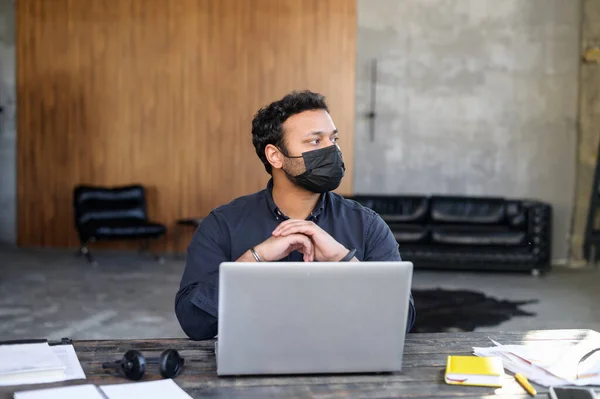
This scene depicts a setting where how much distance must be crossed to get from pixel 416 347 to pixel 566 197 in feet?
27.2

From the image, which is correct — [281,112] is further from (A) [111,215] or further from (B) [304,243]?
(A) [111,215]

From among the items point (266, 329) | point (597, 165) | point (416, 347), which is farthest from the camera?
point (597, 165)

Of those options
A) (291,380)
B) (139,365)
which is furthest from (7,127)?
(291,380)

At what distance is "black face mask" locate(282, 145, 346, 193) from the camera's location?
249cm

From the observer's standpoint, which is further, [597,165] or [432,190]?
[432,190]

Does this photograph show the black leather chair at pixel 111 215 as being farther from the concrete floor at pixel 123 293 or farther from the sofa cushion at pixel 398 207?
the sofa cushion at pixel 398 207

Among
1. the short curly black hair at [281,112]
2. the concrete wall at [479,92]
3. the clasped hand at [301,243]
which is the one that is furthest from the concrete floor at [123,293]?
the clasped hand at [301,243]

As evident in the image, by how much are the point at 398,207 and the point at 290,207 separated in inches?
269

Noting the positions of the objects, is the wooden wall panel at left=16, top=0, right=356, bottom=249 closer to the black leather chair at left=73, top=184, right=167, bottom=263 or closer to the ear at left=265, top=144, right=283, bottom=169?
the black leather chair at left=73, top=184, right=167, bottom=263

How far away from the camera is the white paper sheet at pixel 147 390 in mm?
1631

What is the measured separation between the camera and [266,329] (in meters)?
1.72

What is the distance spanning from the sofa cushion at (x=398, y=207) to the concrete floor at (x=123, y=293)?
84 centimetres

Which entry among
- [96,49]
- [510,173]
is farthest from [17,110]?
[510,173]

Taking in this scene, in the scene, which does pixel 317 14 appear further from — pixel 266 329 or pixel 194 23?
pixel 266 329
